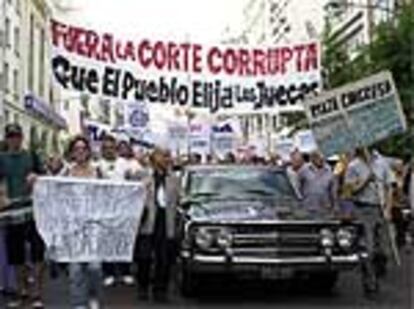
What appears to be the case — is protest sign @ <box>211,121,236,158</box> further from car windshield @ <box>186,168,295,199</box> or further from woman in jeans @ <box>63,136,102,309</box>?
woman in jeans @ <box>63,136,102,309</box>

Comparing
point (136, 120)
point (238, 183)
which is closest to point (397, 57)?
point (136, 120)

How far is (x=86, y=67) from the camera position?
1688 centimetres

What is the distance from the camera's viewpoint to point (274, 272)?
12.1 m

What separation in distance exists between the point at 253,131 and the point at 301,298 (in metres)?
47.1

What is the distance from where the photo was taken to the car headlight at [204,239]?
39.7 ft

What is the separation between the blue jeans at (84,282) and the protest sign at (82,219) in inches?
4.9

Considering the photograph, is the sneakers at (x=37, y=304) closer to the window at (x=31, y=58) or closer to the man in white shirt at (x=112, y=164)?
the man in white shirt at (x=112, y=164)

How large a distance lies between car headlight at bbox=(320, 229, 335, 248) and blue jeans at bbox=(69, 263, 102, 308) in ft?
9.95

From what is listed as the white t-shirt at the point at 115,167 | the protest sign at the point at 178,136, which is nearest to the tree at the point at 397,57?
the protest sign at the point at 178,136

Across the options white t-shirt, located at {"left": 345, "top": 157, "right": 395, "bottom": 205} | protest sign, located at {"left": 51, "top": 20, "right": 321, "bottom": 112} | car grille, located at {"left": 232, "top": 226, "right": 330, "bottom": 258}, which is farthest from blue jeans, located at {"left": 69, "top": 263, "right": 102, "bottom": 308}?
protest sign, located at {"left": 51, "top": 20, "right": 321, "bottom": 112}

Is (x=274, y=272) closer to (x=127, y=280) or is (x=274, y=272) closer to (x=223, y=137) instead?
(x=127, y=280)

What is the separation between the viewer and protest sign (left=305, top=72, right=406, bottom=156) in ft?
48.7

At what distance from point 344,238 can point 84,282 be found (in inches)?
138

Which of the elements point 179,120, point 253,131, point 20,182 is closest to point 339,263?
point 20,182
